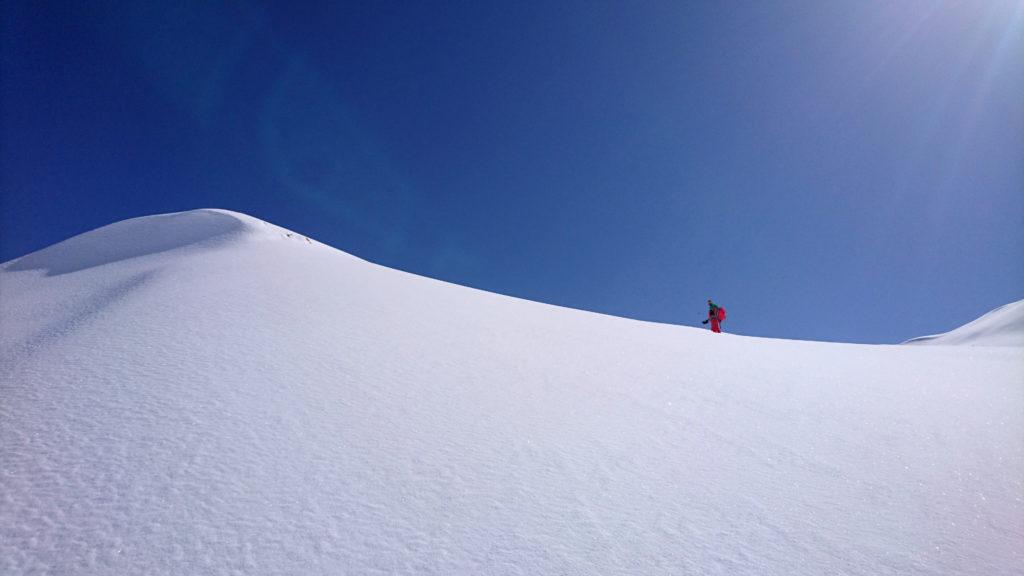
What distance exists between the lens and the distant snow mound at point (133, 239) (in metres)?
9.48

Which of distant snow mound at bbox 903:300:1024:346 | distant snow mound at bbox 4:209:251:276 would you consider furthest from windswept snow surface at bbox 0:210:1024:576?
distant snow mound at bbox 903:300:1024:346

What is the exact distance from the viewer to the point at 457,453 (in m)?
2.74

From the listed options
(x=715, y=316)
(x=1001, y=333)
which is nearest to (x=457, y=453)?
(x=715, y=316)

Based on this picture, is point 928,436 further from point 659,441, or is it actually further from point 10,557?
point 10,557

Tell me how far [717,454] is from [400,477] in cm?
206

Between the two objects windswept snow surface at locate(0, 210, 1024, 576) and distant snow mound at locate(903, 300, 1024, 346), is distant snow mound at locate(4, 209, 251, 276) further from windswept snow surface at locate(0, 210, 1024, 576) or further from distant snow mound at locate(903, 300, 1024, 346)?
distant snow mound at locate(903, 300, 1024, 346)

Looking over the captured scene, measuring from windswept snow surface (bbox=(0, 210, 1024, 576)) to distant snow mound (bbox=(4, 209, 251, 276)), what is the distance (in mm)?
4730

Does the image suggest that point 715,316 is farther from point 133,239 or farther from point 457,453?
point 133,239

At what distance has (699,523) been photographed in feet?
7.29

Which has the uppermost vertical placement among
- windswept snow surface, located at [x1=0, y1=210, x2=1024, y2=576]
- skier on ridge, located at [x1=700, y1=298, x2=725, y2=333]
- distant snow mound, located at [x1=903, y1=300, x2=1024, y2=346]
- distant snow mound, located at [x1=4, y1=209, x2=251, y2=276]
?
distant snow mound, located at [x1=903, y1=300, x2=1024, y2=346]

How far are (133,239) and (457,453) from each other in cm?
1202

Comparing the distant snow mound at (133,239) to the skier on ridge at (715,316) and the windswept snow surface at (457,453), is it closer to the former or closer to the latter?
the windswept snow surface at (457,453)

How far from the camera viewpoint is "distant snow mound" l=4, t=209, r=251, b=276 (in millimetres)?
9484

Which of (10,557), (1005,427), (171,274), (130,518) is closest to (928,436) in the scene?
(1005,427)
